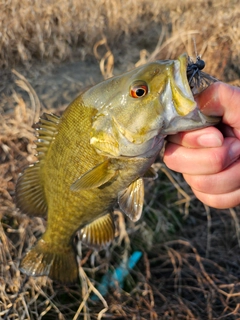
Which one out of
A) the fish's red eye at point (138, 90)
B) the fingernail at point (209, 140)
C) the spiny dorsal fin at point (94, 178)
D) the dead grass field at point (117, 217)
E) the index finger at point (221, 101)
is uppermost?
the fish's red eye at point (138, 90)

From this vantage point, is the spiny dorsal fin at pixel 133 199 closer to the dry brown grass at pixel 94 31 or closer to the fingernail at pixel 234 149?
the fingernail at pixel 234 149

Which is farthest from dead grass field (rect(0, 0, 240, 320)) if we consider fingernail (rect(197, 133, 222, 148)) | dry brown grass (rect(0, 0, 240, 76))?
fingernail (rect(197, 133, 222, 148))

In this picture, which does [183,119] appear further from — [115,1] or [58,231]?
[115,1]

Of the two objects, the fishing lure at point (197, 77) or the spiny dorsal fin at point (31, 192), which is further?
the spiny dorsal fin at point (31, 192)

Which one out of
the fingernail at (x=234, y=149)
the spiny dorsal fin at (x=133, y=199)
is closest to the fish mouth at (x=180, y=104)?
the fingernail at (x=234, y=149)

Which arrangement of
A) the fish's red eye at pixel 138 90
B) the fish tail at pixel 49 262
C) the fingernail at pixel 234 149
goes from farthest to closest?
the fish tail at pixel 49 262 < the fingernail at pixel 234 149 < the fish's red eye at pixel 138 90

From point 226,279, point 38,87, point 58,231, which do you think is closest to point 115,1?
point 38,87
